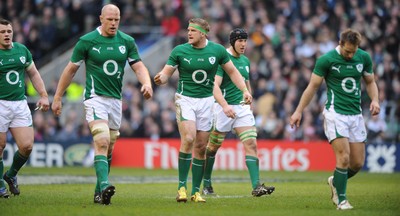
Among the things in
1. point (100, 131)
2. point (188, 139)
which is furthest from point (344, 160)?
point (100, 131)

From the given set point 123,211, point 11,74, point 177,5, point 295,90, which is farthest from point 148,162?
point 123,211

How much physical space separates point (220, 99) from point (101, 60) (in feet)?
7.53

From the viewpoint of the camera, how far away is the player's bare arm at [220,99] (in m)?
14.5

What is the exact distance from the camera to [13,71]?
608 inches

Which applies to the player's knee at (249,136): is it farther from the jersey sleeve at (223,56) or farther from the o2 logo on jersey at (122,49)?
the o2 logo on jersey at (122,49)

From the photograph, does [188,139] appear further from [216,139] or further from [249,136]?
[216,139]

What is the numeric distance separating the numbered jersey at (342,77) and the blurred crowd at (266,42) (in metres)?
14.4

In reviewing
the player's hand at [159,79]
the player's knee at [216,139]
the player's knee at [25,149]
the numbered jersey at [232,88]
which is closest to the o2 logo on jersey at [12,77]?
the player's knee at [25,149]

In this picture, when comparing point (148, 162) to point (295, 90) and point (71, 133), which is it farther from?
point (295, 90)

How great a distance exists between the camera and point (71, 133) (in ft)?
99.2

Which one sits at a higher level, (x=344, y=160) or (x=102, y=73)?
(x=102, y=73)

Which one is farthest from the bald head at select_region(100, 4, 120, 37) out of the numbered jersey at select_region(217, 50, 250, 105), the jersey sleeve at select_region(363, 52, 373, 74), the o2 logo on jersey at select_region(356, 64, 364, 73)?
the jersey sleeve at select_region(363, 52, 373, 74)

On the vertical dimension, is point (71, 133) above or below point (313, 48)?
below

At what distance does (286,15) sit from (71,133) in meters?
8.82
